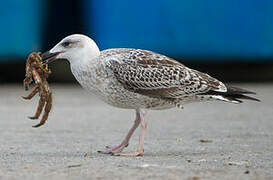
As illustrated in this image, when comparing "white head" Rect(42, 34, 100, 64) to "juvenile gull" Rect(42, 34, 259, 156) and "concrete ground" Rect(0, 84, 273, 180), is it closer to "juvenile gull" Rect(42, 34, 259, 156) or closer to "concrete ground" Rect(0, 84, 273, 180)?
"juvenile gull" Rect(42, 34, 259, 156)

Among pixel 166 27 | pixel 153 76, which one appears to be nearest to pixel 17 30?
pixel 166 27

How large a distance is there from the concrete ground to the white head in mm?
858

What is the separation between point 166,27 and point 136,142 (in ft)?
27.3

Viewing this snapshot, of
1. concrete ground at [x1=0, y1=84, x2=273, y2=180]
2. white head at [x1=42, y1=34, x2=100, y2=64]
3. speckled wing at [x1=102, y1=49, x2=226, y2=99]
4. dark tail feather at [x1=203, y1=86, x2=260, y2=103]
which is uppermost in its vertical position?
white head at [x1=42, y1=34, x2=100, y2=64]

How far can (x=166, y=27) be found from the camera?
1638 cm

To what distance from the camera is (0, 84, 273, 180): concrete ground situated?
5.88m

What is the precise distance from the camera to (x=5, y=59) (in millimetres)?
16359

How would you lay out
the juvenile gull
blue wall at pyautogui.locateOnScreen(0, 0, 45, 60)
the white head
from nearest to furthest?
the juvenile gull, the white head, blue wall at pyautogui.locateOnScreen(0, 0, 45, 60)

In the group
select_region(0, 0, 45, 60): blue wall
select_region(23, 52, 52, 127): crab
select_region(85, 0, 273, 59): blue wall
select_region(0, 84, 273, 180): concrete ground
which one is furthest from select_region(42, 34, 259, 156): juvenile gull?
select_region(0, 0, 45, 60): blue wall

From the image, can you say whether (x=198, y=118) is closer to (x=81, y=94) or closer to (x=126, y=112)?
(x=126, y=112)

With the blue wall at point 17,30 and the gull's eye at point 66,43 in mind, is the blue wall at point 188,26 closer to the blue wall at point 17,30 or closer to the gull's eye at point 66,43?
the blue wall at point 17,30

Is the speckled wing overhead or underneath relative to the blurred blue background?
overhead

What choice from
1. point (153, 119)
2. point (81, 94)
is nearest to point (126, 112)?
point (153, 119)

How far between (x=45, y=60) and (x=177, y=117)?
4038mm
